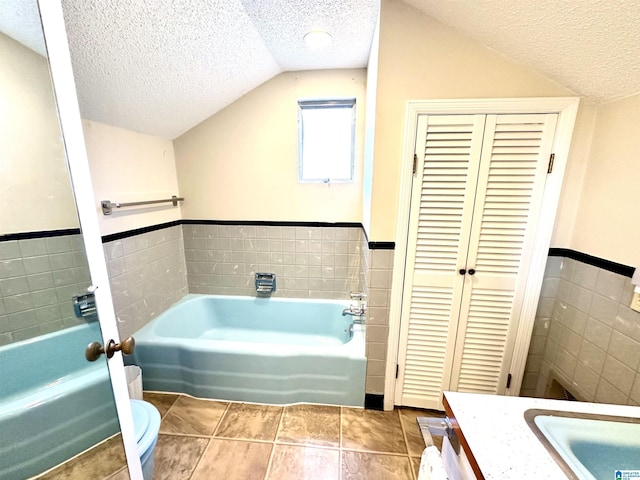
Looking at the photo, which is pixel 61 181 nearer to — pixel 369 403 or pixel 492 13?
pixel 492 13

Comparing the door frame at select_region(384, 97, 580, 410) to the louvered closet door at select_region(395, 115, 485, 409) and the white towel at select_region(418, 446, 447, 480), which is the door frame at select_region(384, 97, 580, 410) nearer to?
the louvered closet door at select_region(395, 115, 485, 409)

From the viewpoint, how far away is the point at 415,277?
1491 millimetres

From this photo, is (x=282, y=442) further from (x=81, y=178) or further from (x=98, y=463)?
(x=81, y=178)

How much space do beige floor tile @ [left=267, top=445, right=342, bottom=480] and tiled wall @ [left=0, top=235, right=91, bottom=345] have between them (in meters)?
1.19

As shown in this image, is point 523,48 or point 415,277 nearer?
point 523,48

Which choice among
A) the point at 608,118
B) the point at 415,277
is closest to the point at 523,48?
the point at 608,118

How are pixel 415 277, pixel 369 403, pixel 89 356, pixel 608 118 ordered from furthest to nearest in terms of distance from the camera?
pixel 369 403 < pixel 415 277 < pixel 608 118 < pixel 89 356

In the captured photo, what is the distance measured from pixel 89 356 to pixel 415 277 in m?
1.46

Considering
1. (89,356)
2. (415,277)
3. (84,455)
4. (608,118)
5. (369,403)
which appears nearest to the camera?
(89,356)

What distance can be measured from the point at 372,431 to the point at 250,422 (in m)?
0.75

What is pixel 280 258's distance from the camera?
7.63 ft

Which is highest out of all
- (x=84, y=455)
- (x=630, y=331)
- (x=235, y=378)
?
(x=630, y=331)

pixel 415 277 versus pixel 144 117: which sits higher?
pixel 144 117

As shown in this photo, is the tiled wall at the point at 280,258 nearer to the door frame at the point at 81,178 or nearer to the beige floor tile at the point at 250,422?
the beige floor tile at the point at 250,422
